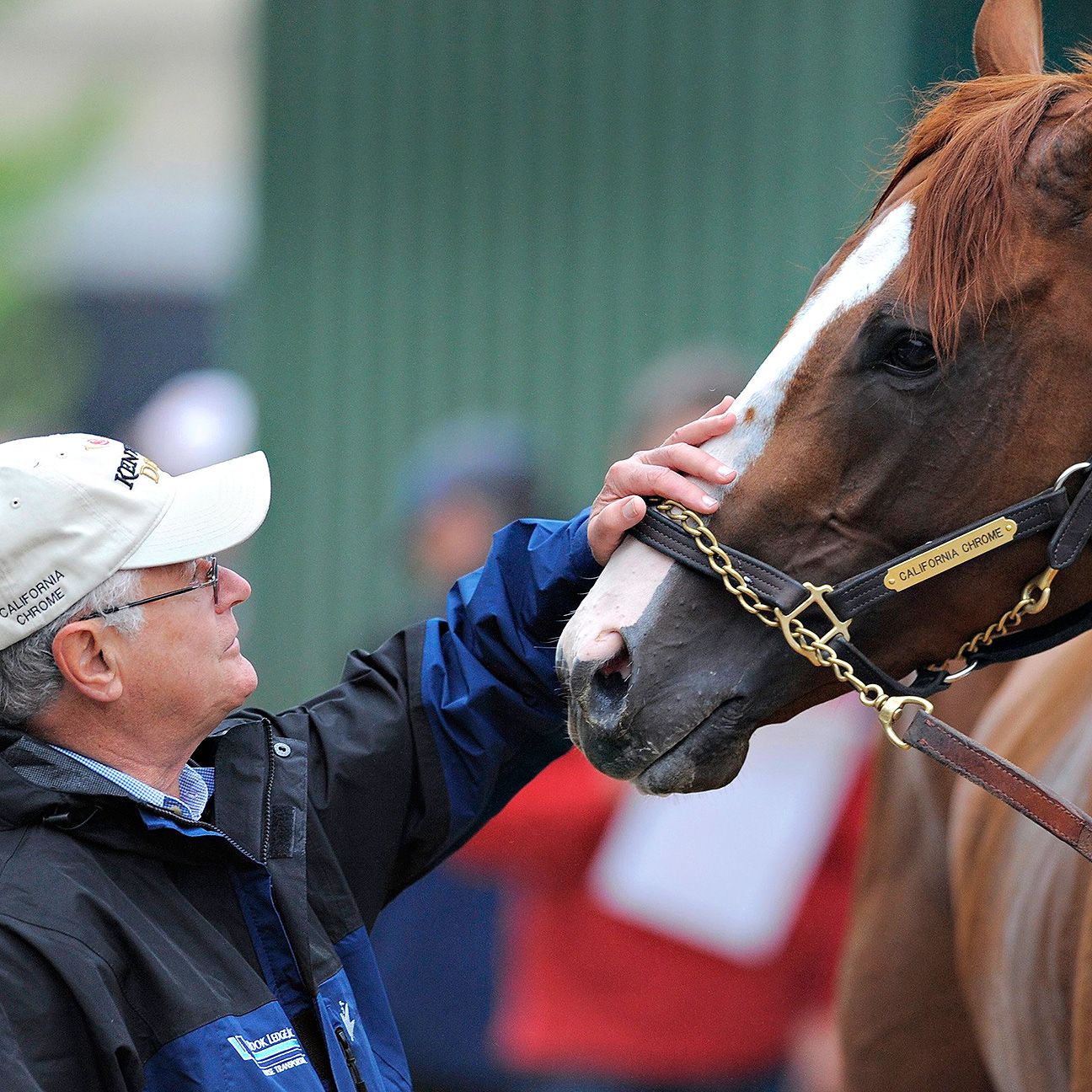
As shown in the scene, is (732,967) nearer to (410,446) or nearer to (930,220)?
(930,220)

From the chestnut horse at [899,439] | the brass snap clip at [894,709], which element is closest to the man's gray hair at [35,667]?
the chestnut horse at [899,439]

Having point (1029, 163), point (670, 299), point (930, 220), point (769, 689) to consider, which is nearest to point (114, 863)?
point (769, 689)

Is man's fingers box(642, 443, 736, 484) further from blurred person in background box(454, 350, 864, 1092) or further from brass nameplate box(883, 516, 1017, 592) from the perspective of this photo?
blurred person in background box(454, 350, 864, 1092)

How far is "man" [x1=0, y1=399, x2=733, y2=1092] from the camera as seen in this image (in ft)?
5.91

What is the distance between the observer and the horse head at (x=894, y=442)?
202cm

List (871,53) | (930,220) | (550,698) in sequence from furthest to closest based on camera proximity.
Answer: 1. (871,53)
2. (550,698)
3. (930,220)

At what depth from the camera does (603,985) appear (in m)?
4.02

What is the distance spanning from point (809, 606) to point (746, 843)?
186 cm

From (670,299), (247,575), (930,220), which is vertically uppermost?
(930,220)

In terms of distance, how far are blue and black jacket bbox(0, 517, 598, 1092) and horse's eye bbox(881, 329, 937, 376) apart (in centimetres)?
51

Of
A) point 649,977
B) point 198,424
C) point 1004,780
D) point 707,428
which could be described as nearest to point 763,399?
point 707,428

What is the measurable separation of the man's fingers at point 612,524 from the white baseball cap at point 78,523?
50cm

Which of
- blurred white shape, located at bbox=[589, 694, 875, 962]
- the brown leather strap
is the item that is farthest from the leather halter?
blurred white shape, located at bbox=[589, 694, 875, 962]

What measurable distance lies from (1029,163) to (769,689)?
2.52 feet
